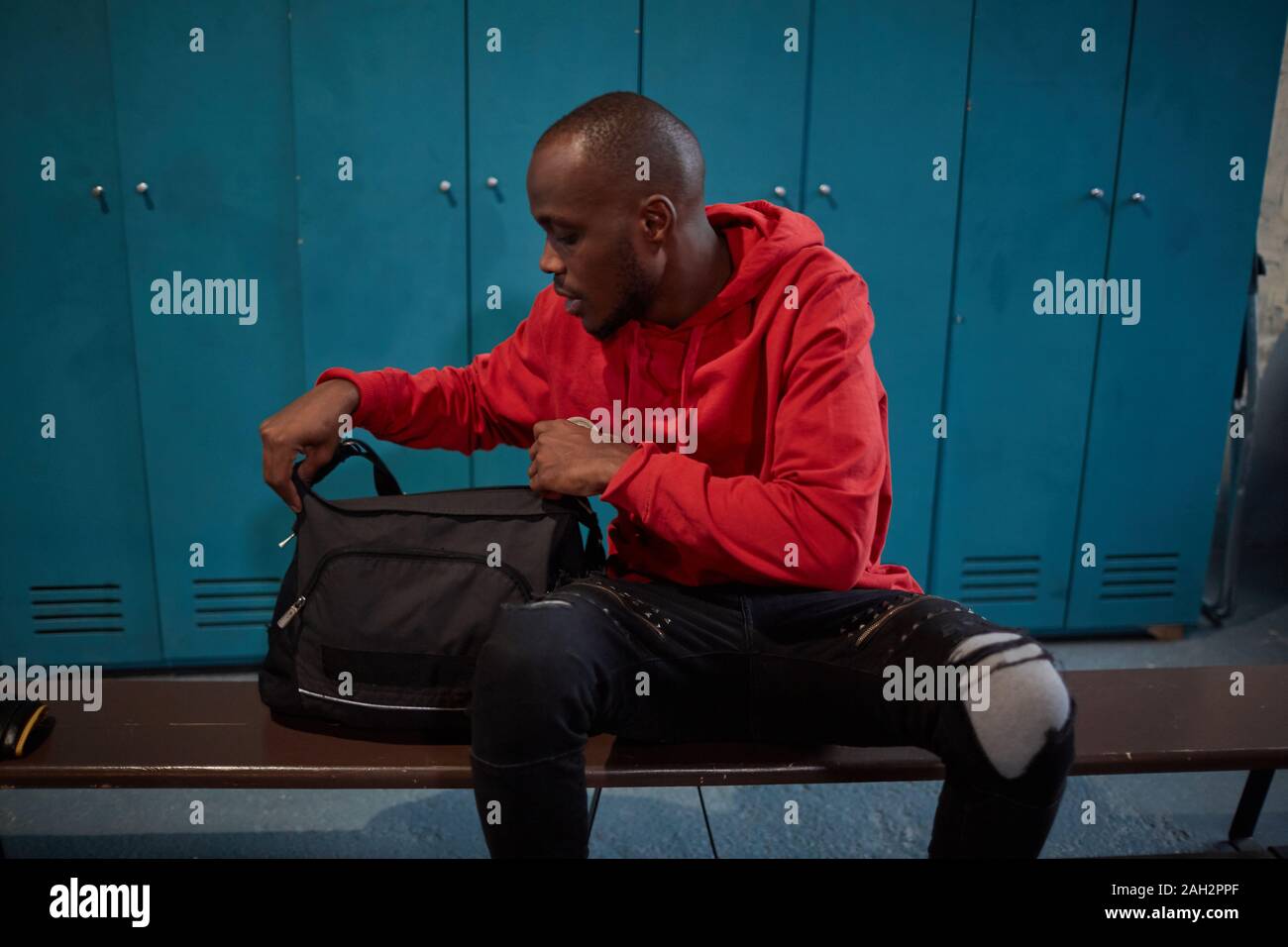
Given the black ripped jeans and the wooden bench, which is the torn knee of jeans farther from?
the wooden bench

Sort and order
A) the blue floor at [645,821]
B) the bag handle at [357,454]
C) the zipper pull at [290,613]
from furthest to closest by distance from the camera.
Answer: the blue floor at [645,821]
the bag handle at [357,454]
the zipper pull at [290,613]

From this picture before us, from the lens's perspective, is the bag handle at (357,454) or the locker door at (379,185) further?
the locker door at (379,185)

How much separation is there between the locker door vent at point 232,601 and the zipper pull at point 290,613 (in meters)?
1.30

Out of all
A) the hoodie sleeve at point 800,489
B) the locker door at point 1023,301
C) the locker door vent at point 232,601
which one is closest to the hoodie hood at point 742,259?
the hoodie sleeve at point 800,489

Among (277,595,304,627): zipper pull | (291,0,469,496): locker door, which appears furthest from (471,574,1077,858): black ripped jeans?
(291,0,469,496): locker door

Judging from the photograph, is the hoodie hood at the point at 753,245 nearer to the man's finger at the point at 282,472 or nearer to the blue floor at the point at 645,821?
the man's finger at the point at 282,472

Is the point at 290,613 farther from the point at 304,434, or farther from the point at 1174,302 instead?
the point at 1174,302

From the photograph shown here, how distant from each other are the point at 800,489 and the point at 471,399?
706 millimetres

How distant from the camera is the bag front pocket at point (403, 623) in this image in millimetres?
1262

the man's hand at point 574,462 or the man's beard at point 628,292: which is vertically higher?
the man's beard at point 628,292

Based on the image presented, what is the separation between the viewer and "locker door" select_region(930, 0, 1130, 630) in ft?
8.22
